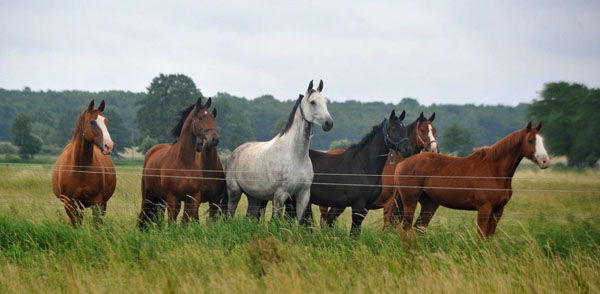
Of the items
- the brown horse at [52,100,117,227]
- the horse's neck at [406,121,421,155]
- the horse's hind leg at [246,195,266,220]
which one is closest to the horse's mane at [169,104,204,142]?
the brown horse at [52,100,117,227]

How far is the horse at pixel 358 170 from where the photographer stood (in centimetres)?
810

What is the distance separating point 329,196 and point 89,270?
3.82 meters

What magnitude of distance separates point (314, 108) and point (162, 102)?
38.2 m

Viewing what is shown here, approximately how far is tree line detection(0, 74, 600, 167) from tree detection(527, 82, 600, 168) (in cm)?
8

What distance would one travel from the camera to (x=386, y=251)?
6.34 meters

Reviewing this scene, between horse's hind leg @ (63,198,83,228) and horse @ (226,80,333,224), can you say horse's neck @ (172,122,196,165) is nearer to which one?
horse @ (226,80,333,224)

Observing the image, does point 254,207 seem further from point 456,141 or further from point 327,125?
point 456,141

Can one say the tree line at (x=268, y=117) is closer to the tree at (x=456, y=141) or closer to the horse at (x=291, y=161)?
the tree at (x=456, y=141)

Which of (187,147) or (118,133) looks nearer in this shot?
(187,147)

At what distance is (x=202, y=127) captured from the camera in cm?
773

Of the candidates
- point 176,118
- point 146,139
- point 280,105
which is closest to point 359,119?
point 280,105

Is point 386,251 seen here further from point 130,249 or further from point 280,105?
point 280,105

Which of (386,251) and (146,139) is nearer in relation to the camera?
(386,251)

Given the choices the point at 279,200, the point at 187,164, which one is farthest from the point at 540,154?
the point at 187,164
